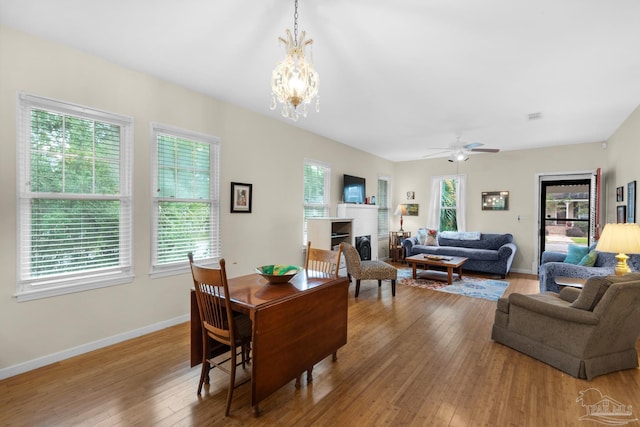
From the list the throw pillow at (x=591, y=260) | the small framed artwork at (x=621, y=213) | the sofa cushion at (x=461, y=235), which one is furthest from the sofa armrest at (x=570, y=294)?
the sofa cushion at (x=461, y=235)

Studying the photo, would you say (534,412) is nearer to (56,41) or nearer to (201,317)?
(201,317)

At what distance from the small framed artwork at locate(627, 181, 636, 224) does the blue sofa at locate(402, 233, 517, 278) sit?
1975mm

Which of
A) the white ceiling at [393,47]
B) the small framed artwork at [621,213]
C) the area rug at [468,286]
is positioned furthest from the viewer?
the area rug at [468,286]

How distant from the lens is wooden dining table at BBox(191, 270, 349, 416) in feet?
6.18

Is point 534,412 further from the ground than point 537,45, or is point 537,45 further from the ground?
point 537,45

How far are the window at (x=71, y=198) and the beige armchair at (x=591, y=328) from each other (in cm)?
393

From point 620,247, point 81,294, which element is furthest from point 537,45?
point 81,294

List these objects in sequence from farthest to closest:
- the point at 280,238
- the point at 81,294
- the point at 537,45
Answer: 1. the point at 280,238
2. the point at 81,294
3. the point at 537,45

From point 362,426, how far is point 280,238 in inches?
123

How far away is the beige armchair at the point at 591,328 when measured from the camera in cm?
233

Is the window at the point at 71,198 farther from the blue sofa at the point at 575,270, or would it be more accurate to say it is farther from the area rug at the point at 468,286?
the blue sofa at the point at 575,270

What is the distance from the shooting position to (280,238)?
15.5 feet

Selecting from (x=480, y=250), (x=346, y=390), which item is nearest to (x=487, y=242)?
(x=480, y=250)

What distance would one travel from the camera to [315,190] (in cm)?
558
